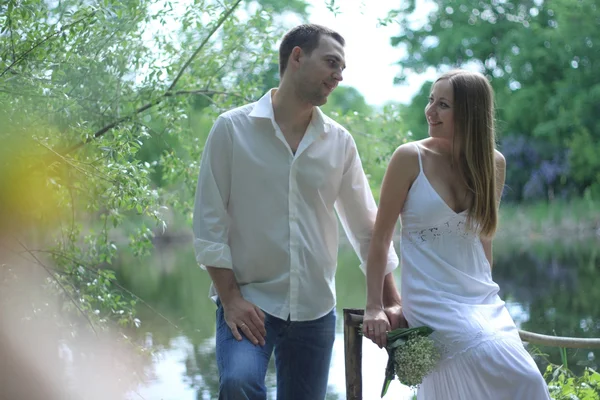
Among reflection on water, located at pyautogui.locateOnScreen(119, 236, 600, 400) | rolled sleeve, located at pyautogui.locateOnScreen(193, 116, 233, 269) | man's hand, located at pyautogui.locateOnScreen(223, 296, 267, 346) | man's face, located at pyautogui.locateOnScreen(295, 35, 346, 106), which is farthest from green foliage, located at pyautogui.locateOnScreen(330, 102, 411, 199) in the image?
man's hand, located at pyautogui.locateOnScreen(223, 296, 267, 346)

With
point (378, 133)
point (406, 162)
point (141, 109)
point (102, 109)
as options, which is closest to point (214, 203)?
point (406, 162)

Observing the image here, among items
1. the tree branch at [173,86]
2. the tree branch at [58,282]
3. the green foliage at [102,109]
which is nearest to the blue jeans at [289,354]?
the green foliage at [102,109]

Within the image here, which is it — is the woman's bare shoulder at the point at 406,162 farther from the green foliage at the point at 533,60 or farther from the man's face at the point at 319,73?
the green foliage at the point at 533,60

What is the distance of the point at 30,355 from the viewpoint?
4809 mm

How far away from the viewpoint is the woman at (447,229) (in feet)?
9.11

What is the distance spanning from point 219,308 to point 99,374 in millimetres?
3226

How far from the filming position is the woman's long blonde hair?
290 cm

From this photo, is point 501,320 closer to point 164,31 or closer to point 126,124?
point 126,124

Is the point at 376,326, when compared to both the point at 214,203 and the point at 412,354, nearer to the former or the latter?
the point at 412,354

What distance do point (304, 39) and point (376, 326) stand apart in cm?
95

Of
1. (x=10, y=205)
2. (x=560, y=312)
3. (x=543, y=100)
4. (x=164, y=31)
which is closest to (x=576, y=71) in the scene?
(x=543, y=100)

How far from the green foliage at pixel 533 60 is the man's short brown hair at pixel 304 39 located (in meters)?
21.0

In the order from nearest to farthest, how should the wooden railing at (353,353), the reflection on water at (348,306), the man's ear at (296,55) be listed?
the man's ear at (296,55) < the wooden railing at (353,353) < the reflection on water at (348,306)

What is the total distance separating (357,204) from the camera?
305 cm
